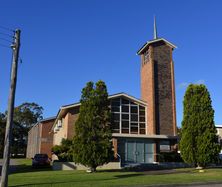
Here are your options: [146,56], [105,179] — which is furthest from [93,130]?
[146,56]

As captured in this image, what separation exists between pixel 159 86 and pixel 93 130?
641 inches

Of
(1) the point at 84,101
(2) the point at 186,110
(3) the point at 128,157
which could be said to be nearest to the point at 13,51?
(1) the point at 84,101

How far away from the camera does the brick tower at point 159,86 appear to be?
118ft

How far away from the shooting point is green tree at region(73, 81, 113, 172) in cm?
2217

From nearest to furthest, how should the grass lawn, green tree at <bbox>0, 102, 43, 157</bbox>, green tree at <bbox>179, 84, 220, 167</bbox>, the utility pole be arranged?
1. the utility pole
2. the grass lawn
3. green tree at <bbox>179, 84, 220, 167</bbox>
4. green tree at <bbox>0, 102, 43, 157</bbox>

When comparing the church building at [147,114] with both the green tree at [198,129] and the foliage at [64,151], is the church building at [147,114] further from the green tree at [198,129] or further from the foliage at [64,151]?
the green tree at [198,129]

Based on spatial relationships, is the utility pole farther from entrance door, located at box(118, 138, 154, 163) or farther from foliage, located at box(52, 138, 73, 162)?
entrance door, located at box(118, 138, 154, 163)

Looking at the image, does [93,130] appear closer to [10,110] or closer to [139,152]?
[10,110]

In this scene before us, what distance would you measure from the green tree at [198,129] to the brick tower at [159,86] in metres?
11.1

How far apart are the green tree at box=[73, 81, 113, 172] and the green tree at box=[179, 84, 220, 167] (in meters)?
5.49

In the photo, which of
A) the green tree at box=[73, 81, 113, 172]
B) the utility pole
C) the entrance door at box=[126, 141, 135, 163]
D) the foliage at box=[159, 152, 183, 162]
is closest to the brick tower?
the foliage at box=[159, 152, 183, 162]

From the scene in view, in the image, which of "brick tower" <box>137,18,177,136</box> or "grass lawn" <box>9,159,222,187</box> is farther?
"brick tower" <box>137,18,177,136</box>

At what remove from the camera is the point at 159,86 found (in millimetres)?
37344

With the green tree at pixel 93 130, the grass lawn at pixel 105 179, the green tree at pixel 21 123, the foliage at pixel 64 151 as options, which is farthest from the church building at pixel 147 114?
the green tree at pixel 21 123
